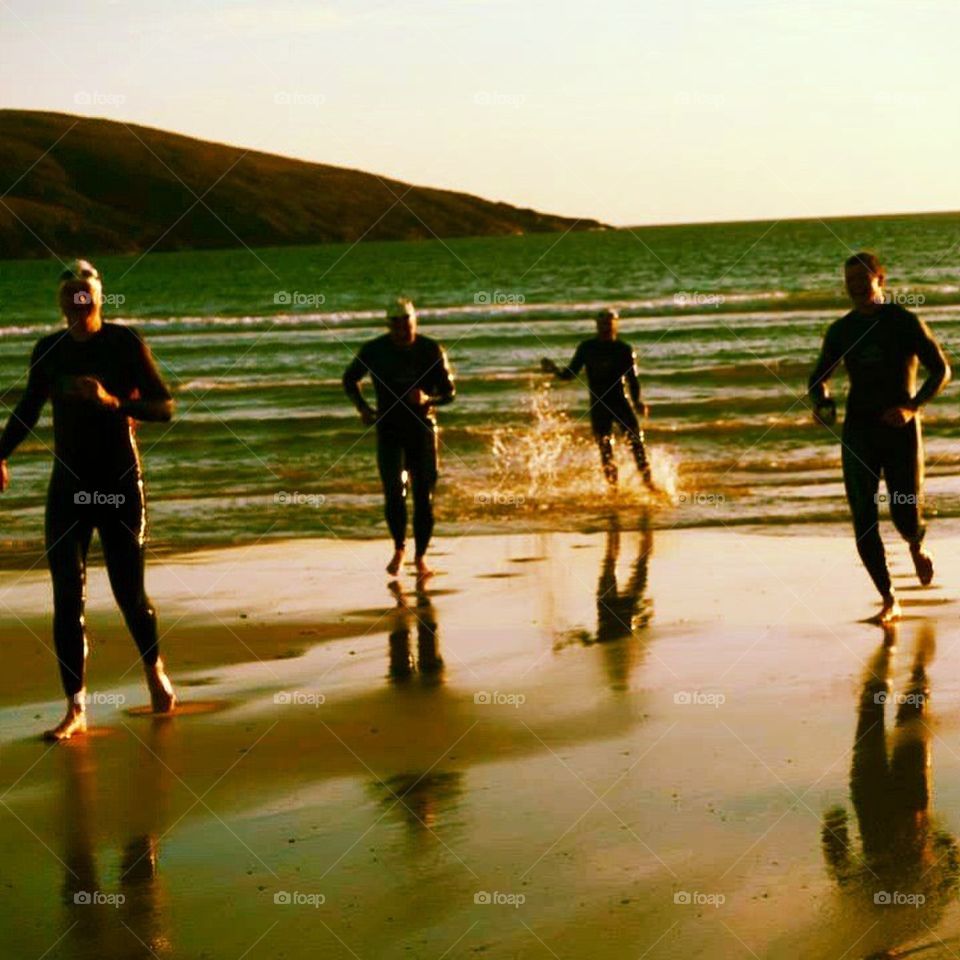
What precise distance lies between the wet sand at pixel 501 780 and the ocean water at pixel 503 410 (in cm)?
433

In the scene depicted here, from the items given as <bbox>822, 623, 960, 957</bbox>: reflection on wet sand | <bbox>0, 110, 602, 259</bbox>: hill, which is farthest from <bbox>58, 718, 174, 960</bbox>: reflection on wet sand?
<bbox>0, 110, 602, 259</bbox>: hill

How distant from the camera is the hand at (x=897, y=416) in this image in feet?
29.1

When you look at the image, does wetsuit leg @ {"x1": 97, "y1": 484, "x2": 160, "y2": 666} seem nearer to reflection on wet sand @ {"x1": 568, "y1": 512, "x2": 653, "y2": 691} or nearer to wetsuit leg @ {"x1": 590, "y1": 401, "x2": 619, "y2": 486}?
reflection on wet sand @ {"x1": 568, "y1": 512, "x2": 653, "y2": 691}

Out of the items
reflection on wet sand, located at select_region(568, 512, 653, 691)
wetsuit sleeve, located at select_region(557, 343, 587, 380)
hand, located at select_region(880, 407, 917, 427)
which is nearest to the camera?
reflection on wet sand, located at select_region(568, 512, 653, 691)

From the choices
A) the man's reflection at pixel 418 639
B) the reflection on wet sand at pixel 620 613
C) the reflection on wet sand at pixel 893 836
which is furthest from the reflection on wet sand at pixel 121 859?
the reflection on wet sand at pixel 620 613

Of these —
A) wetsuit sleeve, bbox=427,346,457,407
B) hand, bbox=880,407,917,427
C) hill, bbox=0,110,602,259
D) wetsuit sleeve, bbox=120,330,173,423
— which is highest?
hill, bbox=0,110,602,259

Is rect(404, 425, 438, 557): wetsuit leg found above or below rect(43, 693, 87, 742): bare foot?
above

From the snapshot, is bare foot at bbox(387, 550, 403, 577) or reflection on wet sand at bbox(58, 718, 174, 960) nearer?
reflection on wet sand at bbox(58, 718, 174, 960)

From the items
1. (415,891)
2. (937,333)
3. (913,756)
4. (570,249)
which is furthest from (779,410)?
(570,249)

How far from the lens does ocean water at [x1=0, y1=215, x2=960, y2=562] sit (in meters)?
15.3

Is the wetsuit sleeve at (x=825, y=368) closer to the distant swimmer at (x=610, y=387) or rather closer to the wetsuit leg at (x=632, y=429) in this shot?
the distant swimmer at (x=610, y=387)

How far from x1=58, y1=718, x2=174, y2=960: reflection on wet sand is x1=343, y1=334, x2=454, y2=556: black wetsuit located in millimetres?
4339

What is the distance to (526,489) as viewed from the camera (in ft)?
54.4

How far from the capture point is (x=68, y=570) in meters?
7.22
